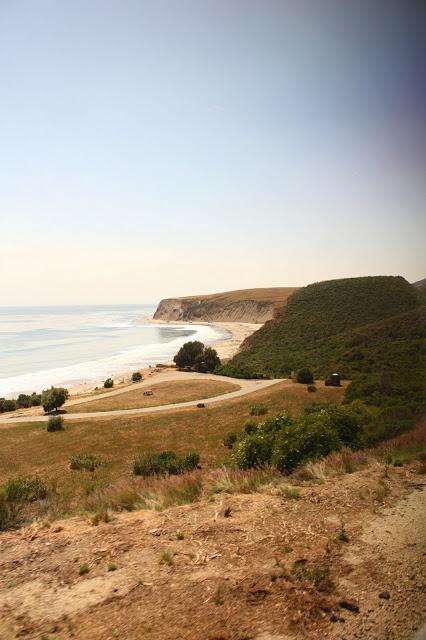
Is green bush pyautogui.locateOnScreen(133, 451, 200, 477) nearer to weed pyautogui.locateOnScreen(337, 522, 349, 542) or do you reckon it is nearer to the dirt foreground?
the dirt foreground

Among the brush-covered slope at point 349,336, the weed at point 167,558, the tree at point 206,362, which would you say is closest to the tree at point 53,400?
the tree at point 206,362

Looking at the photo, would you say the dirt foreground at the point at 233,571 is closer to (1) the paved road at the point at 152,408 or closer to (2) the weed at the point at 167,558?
(2) the weed at the point at 167,558

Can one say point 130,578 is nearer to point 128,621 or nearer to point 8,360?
point 128,621

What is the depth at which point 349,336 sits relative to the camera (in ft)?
173

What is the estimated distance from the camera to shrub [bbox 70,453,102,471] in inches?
820

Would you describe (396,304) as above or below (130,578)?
above

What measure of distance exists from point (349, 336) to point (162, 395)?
2811 centimetres

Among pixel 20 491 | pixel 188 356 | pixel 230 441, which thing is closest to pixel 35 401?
pixel 188 356

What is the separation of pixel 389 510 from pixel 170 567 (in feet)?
14.6

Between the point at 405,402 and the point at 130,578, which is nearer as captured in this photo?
the point at 130,578

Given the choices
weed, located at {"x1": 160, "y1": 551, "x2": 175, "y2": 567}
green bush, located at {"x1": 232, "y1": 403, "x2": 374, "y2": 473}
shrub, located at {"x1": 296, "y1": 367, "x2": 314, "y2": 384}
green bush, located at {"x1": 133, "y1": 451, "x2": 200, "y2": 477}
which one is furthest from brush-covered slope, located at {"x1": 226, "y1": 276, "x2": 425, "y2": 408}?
Answer: weed, located at {"x1": 160, "y1": 551, "x2": 175, "y2": 567}

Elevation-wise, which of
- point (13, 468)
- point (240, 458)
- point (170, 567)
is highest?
point (170, 567)

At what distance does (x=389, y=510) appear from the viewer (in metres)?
7.42

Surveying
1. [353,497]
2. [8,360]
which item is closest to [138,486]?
[353,497]
